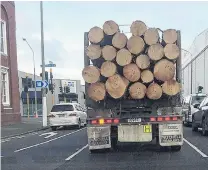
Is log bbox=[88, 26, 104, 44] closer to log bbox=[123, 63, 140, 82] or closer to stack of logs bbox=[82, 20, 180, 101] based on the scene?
stack of logs bbox=[82, 20, 180, 101]

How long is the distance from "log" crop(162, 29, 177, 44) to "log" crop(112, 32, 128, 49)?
104cm

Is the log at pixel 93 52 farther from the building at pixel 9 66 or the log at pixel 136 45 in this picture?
the building at pixel 9 66

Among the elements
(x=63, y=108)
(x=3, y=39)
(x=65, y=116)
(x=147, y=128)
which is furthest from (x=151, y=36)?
(x=3, y=39)

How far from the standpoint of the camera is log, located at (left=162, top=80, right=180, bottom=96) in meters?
10.2

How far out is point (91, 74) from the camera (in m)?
10.4

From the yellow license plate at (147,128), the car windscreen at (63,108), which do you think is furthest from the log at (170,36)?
the car windscreen at (63,108)

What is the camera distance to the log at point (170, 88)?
1017cm

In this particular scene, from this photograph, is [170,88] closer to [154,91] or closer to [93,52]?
[154,91]

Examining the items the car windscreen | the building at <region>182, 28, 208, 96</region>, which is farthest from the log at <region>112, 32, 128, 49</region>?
the building at <region>182, 28, 208, 96</region>

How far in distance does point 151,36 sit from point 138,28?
417mm

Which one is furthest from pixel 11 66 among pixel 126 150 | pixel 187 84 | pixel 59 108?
pixel 187 84

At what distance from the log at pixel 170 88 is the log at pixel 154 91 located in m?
0.13

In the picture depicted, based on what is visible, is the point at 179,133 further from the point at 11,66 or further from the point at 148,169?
the point at 11,66

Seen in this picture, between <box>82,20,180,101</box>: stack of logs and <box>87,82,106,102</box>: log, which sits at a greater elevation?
<box>82,20,180,101</box>: stack of logs
